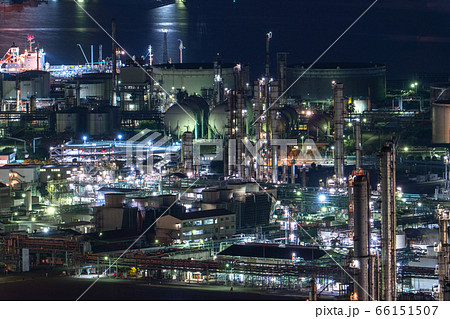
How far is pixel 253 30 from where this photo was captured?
9012 centimetres

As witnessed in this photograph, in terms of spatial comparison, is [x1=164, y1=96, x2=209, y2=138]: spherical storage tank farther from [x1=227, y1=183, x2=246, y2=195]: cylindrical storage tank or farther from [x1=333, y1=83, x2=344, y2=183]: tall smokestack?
[x1=227, y1=183, x2=246, y2=195]: cylindrical storage tank

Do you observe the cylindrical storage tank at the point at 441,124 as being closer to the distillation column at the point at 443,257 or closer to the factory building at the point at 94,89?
the factory building at the point at 94,89

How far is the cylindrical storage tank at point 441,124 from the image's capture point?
1420 inches

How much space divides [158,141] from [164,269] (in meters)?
16.6

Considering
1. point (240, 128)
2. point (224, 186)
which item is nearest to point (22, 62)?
point (240, 128)

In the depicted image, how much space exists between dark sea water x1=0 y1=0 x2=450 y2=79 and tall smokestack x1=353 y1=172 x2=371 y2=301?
45.1 metres

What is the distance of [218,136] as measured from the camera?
36.1m

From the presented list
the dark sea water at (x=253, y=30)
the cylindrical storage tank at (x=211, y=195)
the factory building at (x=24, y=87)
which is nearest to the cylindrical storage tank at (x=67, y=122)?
the factory building at (x=24, y=87)

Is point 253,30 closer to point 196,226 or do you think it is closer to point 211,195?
point 211,195

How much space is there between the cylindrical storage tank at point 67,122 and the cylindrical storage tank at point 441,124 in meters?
11.8

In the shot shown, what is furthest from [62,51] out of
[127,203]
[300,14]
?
[127,203]

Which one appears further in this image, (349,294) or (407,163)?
(407,163)
